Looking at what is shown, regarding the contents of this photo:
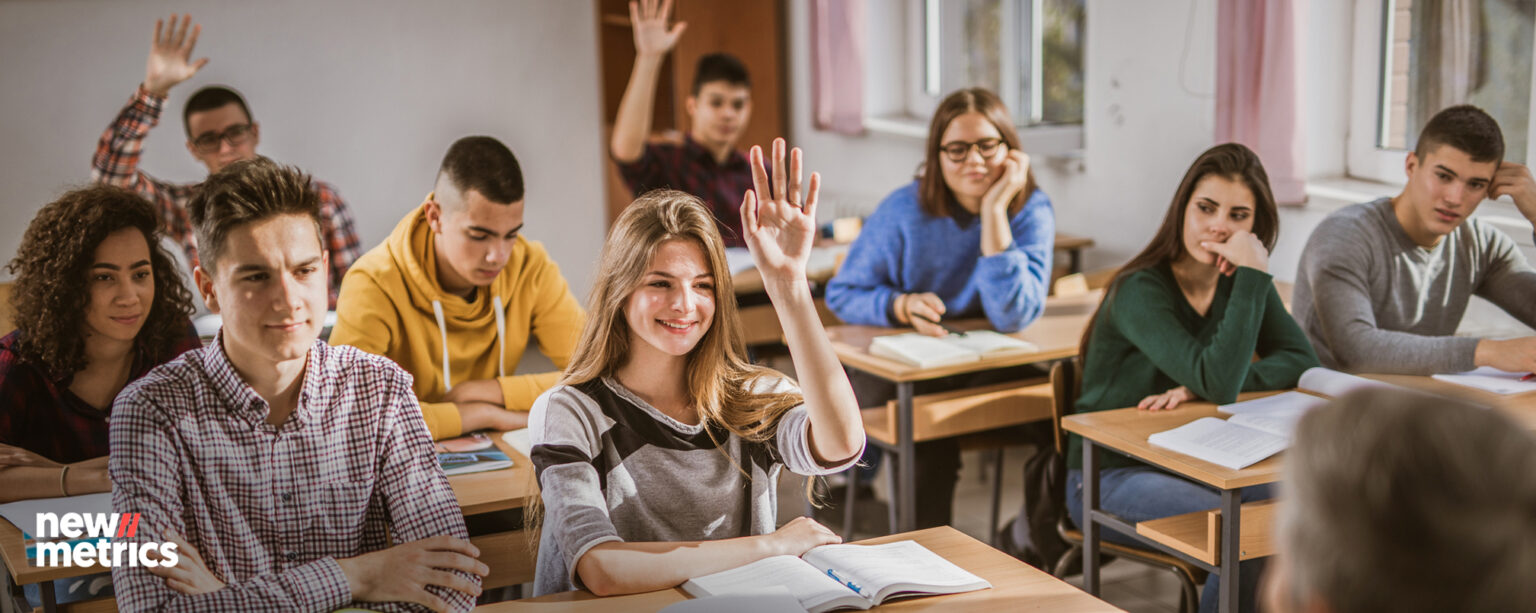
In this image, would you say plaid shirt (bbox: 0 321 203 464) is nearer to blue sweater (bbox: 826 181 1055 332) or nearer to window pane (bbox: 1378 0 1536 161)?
blue sweater (bbox: 826 181 1055 332)

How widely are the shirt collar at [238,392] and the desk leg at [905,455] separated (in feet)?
4.91

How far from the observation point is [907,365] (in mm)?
2855

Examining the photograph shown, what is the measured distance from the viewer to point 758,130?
22.9 feet

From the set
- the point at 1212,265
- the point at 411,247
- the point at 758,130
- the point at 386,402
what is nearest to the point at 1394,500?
the point at 386,402

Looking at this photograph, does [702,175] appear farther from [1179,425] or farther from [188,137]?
[1179,425]

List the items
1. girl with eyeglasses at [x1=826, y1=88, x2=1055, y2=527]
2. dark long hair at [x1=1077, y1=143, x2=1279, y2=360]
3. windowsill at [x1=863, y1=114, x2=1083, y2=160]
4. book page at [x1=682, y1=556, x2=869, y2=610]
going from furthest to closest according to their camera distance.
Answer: windowsill at [x1=863, y1=114, x2=1083, y2=160], girl with eyeglasses at [x1=826, y1=88, x2=1055, y2=527], dark long hair at [x1=1077, y1=143, x2=1279, y2=360], book page at [x1=682, y1=556, x2=869, y2=610]

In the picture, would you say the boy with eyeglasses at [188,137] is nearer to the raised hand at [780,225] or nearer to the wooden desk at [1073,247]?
the raised hand at [780,225]

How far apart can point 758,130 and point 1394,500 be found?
21.0 ft

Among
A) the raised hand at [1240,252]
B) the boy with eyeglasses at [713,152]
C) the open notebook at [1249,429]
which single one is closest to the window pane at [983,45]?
the boy with eyeglasses at [713,152]

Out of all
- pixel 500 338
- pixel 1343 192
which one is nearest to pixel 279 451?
pixel 500 338

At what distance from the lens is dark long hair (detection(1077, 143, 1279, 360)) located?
250cm

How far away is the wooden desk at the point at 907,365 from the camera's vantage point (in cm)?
284

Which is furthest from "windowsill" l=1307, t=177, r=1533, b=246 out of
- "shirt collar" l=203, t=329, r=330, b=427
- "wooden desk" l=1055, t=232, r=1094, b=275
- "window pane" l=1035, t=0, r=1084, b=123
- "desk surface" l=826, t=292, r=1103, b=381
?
"shirt collar" l=203, t=329, r=330, b=427

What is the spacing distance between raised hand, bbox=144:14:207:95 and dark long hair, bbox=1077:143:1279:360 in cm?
261
